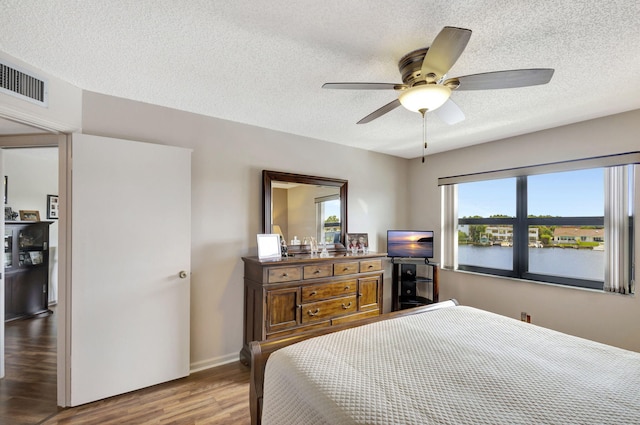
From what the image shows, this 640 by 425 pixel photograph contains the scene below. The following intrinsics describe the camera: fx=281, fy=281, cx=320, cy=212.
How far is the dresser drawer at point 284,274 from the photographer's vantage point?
2615mm

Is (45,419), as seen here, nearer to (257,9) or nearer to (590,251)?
(257,9)

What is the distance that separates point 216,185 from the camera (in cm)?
279

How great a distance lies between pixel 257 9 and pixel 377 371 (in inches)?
69.8

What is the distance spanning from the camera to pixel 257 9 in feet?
4.46

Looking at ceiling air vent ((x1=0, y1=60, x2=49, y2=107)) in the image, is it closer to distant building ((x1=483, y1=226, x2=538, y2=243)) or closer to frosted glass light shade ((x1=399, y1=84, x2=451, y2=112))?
frosted glass light shade ((x1=399, y1=84, x2=451, y2=112))

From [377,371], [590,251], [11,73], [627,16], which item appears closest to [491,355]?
[377,371]

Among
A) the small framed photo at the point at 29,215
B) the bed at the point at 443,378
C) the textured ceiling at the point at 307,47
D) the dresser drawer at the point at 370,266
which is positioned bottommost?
the bed at the point at 443,378

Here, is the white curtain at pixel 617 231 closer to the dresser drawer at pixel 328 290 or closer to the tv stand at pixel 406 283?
the tv stand at pixel 406 283

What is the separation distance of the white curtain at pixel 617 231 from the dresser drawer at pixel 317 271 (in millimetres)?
2627

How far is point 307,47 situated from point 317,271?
1990 mm

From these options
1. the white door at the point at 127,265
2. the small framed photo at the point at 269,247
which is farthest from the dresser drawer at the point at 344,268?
the white door at the point at 127,265

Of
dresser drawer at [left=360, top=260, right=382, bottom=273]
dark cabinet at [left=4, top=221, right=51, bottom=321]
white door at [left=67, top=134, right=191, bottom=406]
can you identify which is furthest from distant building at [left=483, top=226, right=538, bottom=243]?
dark cabinet at [left=4, top=221, right=51, bottom=321]

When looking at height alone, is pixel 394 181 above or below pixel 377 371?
above

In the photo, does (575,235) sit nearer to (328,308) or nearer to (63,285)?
(328,308)
